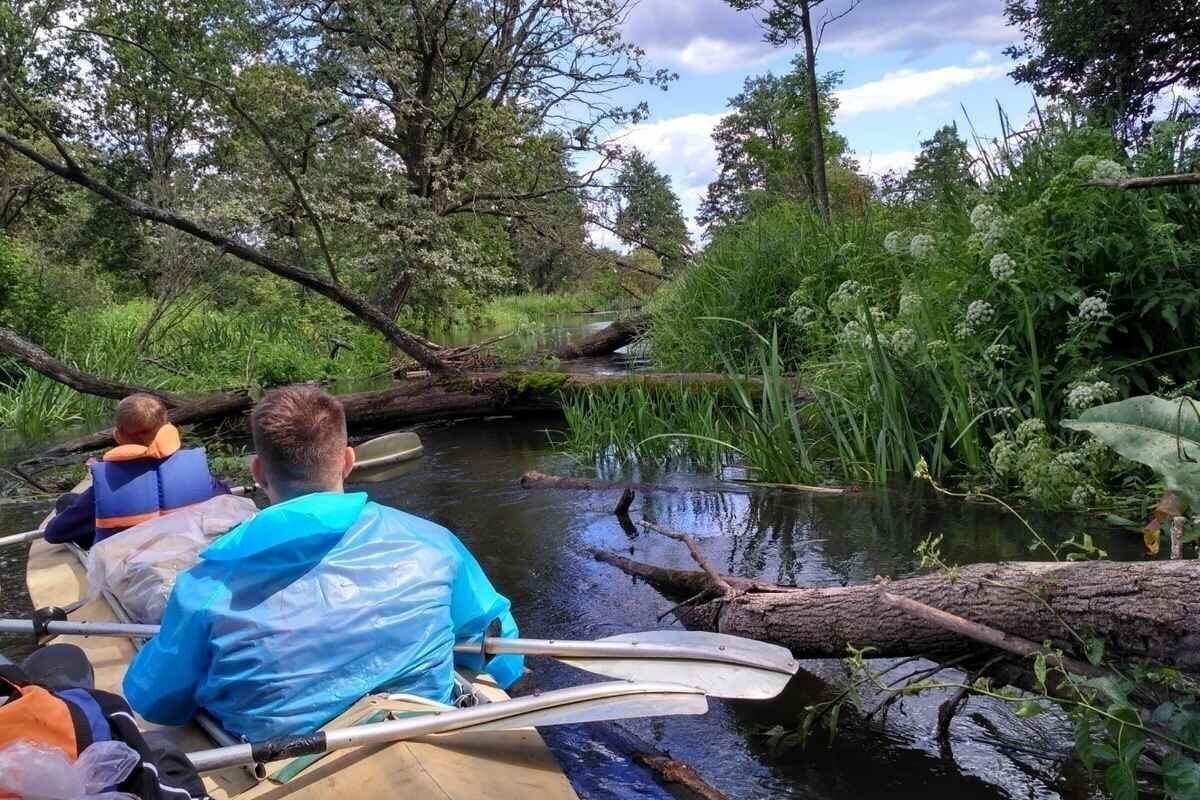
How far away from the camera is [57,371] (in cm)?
802

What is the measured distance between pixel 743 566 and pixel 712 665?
6.26ft

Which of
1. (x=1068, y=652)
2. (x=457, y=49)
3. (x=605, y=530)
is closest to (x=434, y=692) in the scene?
(x=1068, y=652)

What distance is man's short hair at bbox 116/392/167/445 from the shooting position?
4.10 metres

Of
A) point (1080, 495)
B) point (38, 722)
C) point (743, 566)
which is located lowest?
point (743, 566)

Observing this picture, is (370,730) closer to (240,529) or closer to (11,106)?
(240,529)

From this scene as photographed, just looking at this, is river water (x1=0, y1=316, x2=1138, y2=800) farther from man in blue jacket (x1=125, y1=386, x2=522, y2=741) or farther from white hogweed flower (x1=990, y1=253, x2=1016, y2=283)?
white hogweed flower (x1=990, y1=253, x2=1016, y2=283)

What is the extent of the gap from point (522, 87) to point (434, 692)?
16.6 m

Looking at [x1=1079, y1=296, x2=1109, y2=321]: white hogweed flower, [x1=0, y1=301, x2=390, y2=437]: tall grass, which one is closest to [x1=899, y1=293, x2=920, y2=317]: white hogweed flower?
[x1=1079, y1=296, x2=1109, y2=321]: white hogweed flower

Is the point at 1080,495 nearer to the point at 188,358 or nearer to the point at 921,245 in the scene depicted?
the point at 921,245

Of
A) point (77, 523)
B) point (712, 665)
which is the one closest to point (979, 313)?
point (712, 665)

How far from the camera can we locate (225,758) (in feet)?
6.05

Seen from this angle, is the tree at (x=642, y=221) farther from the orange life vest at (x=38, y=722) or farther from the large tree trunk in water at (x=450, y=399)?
the orange life vest at (x=38, y=722)

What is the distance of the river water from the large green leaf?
38.3 inches

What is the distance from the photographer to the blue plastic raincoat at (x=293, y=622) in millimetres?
1981
